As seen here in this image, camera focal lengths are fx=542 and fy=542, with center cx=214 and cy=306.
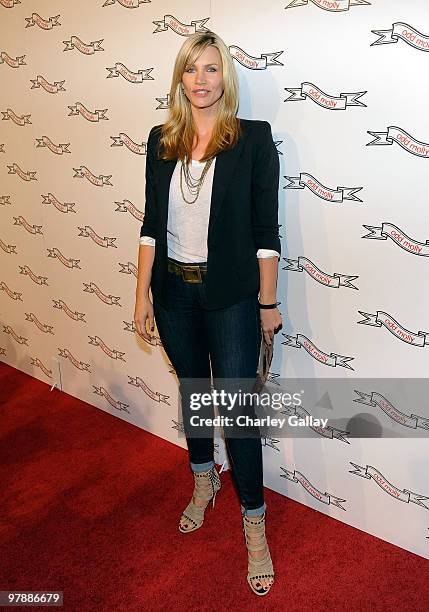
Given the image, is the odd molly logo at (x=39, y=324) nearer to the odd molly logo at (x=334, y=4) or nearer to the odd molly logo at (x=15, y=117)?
the odd molly logo at (x=15, y=117)

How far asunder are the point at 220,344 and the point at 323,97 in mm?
880

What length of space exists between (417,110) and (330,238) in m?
0.49

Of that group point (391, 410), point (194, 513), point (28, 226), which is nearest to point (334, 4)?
point (391, 410)

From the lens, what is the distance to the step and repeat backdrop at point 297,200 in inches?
66.9

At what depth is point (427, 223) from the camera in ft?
5.53

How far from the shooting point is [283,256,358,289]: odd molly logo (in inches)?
75.5

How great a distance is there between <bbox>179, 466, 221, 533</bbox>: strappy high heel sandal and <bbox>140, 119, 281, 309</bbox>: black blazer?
0.85 metres

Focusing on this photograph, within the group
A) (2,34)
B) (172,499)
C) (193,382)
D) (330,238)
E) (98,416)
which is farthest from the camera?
(98,416)

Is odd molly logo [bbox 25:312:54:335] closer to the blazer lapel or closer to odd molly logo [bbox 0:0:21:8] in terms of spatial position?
odd molly logo [bbox 0:0:21:8]

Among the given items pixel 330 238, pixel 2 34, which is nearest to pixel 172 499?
pixel 330 238

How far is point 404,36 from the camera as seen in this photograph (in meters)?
1.57

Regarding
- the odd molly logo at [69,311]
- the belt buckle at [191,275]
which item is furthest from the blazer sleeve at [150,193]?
the odd molly logo at [69,311]

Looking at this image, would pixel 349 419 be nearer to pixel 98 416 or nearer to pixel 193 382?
pixel 193 382

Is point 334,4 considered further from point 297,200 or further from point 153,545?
point 153,545
